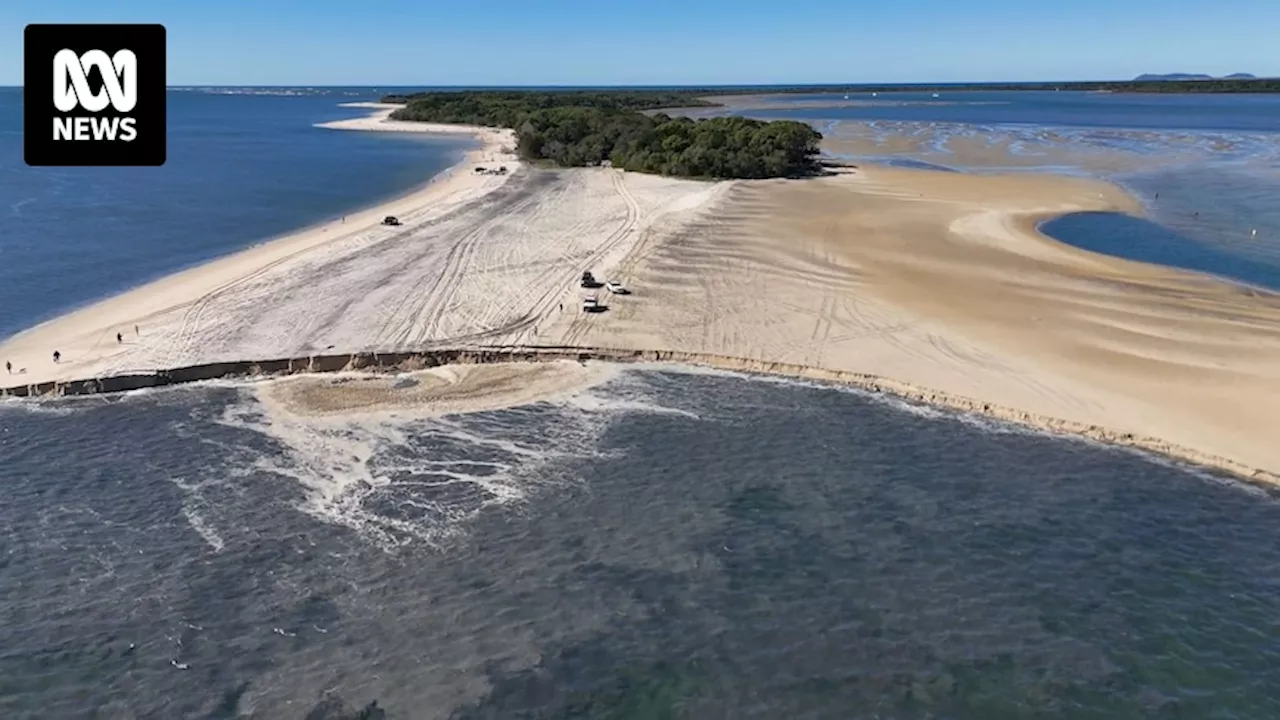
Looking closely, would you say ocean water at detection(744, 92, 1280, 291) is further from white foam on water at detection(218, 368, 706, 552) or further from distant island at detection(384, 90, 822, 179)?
white foam on water at detection(218, 368, 706, 552)

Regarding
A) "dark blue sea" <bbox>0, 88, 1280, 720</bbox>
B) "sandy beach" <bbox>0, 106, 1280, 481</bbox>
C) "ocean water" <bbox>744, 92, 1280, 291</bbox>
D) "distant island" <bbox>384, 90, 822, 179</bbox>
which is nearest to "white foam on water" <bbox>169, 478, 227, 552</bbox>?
"dark blue sea" <bbox>0, 88, 1280, 720</bbox>

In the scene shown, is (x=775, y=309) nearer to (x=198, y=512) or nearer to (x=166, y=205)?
(x=198, y=512)

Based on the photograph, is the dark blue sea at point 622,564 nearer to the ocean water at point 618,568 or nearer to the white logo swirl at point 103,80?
the ocean water at point 618,568

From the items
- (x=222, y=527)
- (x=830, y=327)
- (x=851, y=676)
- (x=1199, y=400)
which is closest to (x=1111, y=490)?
(x=1199, y=400)

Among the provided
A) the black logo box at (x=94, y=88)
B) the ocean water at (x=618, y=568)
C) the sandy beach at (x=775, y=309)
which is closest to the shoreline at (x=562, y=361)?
the sandy beach at (x=775, y=309)

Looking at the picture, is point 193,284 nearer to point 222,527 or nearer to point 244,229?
point 244,229

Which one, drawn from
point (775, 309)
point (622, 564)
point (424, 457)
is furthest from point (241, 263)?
point (622, 564)
